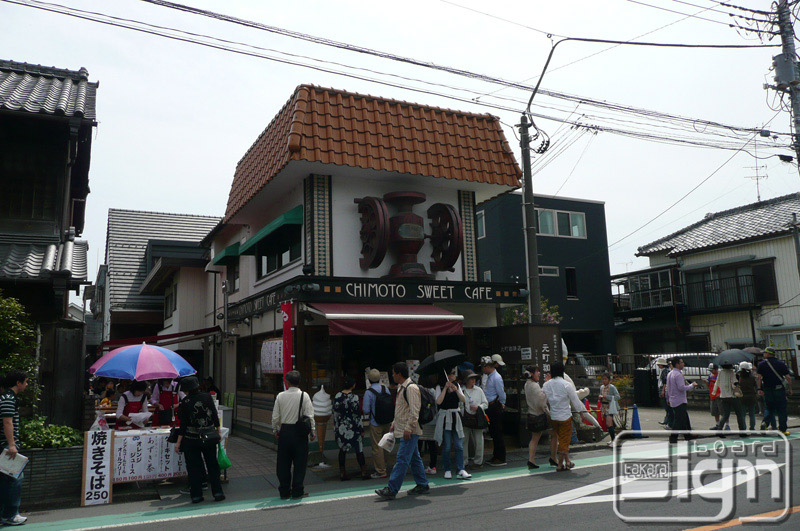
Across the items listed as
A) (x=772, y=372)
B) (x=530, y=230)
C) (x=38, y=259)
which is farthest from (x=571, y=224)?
(x=38, y=259)

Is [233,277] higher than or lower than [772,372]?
higher

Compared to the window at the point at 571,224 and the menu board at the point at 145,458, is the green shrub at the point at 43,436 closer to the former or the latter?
the menu board at the point at 145,458

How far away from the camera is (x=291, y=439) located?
877 centimetres

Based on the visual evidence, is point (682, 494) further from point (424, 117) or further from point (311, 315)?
point (424, 117)

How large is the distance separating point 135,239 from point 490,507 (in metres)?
25.7

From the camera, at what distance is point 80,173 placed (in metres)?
14.0

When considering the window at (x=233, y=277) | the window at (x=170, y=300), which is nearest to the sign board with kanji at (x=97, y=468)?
the window at (x=233, y=277)

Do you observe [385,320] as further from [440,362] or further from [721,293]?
[721,293]

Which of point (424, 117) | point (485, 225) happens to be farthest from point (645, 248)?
point (424, 117)

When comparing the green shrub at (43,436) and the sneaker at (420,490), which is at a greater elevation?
the green shrub at (43,436)

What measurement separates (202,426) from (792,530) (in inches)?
298

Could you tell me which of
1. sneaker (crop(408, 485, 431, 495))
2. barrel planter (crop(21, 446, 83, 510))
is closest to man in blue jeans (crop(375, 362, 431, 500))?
sneaker (crop(408, 485, 431, 495))

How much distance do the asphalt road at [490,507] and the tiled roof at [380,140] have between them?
22.9 feet

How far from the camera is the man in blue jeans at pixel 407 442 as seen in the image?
8258 mm
